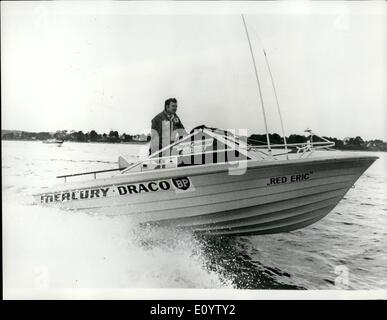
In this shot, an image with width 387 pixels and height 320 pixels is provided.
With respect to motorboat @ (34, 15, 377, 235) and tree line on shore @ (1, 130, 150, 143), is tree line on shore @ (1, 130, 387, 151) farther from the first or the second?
motorboat @ (34, 15, 377, 235)

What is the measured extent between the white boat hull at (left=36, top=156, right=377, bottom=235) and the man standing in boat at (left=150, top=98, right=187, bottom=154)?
0.51 meters

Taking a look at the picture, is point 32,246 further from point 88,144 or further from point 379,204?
point 379,204

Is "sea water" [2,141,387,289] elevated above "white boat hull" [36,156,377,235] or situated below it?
below

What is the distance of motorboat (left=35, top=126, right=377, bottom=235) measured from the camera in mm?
4059

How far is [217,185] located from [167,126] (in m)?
0.99

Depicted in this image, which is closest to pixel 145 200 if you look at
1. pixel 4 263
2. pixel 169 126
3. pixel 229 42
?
pixel 169 126

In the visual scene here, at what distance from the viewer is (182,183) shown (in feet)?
13.3

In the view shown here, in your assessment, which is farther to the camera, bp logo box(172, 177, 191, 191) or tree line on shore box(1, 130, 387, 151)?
tree line on shore box(1, 130, 387, 151)

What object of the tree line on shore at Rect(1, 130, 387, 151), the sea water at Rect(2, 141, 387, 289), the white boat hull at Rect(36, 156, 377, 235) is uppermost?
the tree line on shore at Rect(1, 130, 387, 151)

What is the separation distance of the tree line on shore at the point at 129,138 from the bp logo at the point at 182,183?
79 centimetres

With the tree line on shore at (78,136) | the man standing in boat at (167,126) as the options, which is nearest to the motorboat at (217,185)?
the man standing in boat at (167,126)

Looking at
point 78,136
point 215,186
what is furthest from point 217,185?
point 78,136

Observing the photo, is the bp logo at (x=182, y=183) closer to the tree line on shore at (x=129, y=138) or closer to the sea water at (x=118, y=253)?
the sea water at (x=118, y=253)

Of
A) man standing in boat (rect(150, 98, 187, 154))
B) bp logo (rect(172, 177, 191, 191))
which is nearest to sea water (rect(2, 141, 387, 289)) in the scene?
man standing in boat (rect(150, 98, 187, 154))
